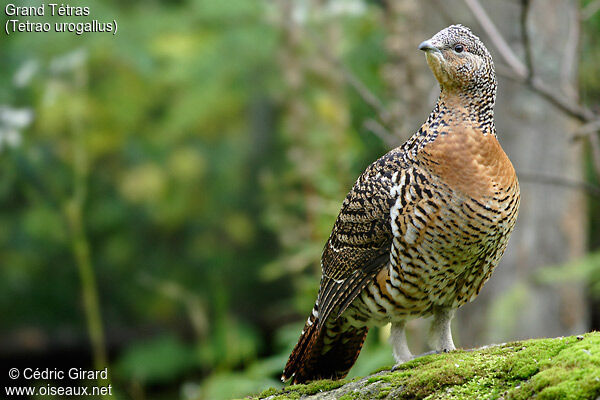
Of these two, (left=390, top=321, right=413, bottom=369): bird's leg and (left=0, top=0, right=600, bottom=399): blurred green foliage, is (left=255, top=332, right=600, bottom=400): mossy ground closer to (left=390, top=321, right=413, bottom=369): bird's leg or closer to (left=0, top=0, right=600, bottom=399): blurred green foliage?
(left=390, top=321, right=413, bottom=369): bird's leg

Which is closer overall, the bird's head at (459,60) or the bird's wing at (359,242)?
the bird's head at (459,60)

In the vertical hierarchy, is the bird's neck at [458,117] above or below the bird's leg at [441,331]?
above

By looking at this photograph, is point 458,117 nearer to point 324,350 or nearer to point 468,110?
point 468,110

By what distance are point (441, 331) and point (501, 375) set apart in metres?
0.87

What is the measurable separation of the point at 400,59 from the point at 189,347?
17.5 ft

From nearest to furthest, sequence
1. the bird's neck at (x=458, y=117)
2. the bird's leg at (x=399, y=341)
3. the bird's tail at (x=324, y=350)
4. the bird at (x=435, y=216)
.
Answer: the bird at (x=435, y=216) < the bird's neck at (x=458, y=117) < the bird's leg at (x=399, y=341) < the bird's tail at (x=324, y=350)

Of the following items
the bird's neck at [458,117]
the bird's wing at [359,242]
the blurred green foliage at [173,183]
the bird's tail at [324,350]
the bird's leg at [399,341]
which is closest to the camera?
the bird's neck at [458,117]

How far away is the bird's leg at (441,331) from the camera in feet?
10.7

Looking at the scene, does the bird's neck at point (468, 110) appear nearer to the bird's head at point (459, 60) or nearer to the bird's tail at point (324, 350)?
the bird's head at point (459, 60)

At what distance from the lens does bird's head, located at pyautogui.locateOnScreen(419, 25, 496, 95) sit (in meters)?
2.99

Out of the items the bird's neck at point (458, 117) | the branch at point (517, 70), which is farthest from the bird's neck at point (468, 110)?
the branch at point (517, 70)

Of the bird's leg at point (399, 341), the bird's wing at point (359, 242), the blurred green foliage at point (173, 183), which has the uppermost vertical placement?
the blurred green foliage at point (173, 183)

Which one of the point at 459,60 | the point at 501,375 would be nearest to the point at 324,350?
the point at 501,375

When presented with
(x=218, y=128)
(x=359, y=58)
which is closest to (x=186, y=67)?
(x=218, y=128)
